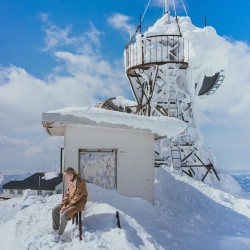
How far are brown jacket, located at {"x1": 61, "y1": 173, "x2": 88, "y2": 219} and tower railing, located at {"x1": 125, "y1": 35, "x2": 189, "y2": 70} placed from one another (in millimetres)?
17080

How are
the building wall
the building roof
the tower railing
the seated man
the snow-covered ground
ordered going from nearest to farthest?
the snow-covered ground, the seated man, the building wall, the tower railing, the building roof

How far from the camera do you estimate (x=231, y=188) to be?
24578 mm

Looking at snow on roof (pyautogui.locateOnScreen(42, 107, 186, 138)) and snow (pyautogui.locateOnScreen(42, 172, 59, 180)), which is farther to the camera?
snow (pyautogui.locateOnScreen(42, 172, 59, 180))

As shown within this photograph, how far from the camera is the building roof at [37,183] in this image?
56750 millimetres

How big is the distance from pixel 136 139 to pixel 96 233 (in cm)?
432

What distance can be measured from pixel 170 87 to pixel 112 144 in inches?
583

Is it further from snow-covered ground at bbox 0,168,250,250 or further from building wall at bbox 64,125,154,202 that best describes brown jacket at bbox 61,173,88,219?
building wall at bbox 64,125,154,202

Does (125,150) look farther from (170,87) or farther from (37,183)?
(37,183)

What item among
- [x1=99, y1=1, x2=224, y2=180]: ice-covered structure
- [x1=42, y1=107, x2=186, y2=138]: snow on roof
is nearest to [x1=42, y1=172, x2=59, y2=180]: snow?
[x1=99, y1=1, x2=224, y2=180]: ice-covered structure

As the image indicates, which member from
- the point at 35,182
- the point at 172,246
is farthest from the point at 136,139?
the point at 35,182

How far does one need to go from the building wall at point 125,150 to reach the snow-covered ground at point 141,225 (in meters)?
0.50

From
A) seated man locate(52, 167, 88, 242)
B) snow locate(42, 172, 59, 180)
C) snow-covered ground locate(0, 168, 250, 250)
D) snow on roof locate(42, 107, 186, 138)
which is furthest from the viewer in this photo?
snow locate(42, 172, 59, 180)

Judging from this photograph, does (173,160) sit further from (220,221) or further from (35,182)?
(35,182)

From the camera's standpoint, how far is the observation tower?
25.3 meters
